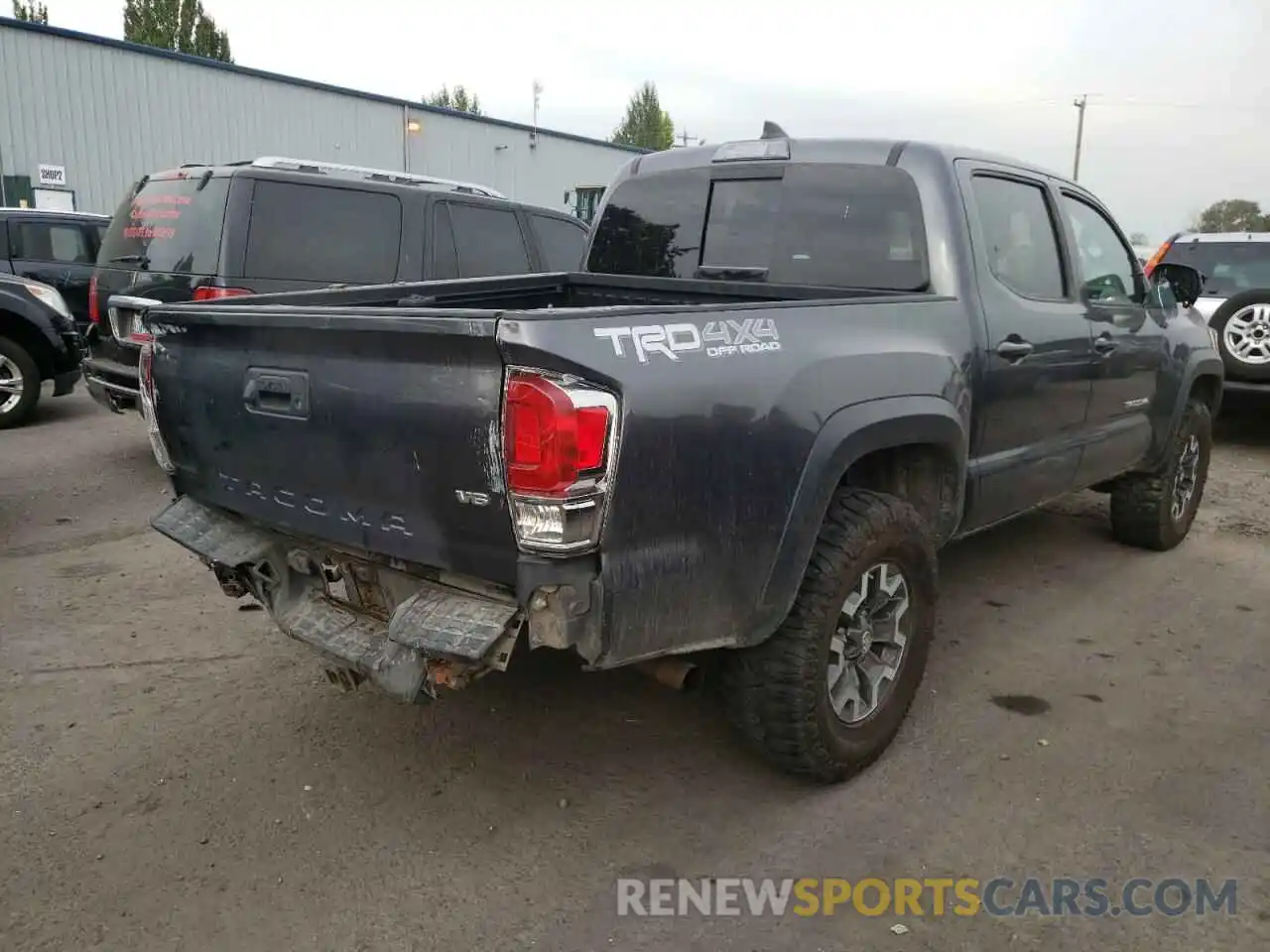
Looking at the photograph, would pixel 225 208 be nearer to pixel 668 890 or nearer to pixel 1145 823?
pixel 668 890

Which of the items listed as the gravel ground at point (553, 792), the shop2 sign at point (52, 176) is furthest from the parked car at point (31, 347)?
the shop2 sign at point (52, 176)

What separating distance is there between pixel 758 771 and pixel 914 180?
220 centimetres

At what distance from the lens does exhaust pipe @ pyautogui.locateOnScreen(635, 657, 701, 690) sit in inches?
109

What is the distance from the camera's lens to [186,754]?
328cm

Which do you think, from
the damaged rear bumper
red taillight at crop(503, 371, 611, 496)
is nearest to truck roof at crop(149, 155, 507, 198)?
the damaged rear bumper

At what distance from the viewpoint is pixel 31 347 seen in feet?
27.7

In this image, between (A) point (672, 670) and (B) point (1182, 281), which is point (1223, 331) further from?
(A) point (672, 670)

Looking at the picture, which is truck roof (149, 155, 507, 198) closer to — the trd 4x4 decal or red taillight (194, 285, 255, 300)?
red taillight (194, 285, 255, 300)

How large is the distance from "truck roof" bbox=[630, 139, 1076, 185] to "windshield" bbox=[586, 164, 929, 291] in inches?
1.7

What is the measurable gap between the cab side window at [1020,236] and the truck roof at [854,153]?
3.9 inches

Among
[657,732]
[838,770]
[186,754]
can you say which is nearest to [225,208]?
[186,754]

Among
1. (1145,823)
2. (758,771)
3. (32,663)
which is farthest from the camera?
(32,663)

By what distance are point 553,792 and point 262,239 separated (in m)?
4.64

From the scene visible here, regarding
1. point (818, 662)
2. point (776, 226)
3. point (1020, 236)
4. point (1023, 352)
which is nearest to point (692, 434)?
point (818, 662)
